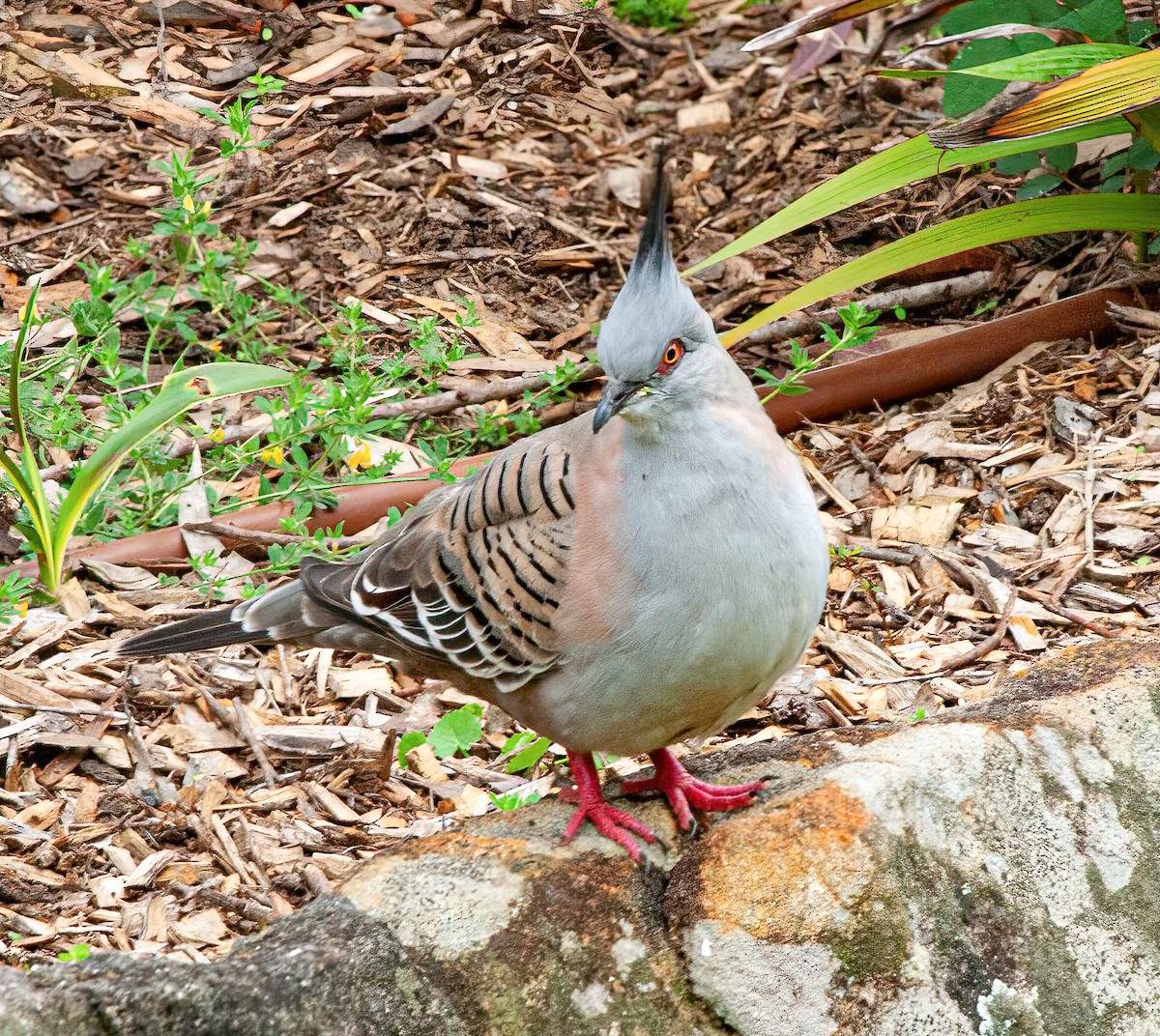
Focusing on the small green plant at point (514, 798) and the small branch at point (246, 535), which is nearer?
the small green plant at point (514, 798)

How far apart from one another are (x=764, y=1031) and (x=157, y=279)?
205 inches

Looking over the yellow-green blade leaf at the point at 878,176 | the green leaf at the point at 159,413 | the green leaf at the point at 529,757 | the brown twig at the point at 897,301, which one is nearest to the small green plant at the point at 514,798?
the green leaf at the point at 529,757

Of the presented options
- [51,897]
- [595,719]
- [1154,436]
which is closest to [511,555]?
[595,719]

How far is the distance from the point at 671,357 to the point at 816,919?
1.34 meters

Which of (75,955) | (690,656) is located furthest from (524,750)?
(75,955)

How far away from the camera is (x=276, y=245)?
6949mm

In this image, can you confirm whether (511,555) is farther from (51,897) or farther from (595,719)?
(51,897)

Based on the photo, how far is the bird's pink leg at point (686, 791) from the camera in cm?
343

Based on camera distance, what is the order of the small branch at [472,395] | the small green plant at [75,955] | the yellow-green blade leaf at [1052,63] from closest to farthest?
the small green plant at [75,955], the yellow-green blade leaf at [1052,63], the small branch at [472,395]

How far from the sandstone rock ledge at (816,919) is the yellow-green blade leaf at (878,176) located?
2.84m

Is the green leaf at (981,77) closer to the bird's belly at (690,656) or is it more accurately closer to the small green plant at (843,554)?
the small green plant at (843,554)

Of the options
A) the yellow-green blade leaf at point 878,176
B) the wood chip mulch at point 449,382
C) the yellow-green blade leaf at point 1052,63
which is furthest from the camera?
the yellow-green blade leaf at point 878,176

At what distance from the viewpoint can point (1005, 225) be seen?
18.4 feet

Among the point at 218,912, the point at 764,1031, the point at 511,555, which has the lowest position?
the point at 218,912
